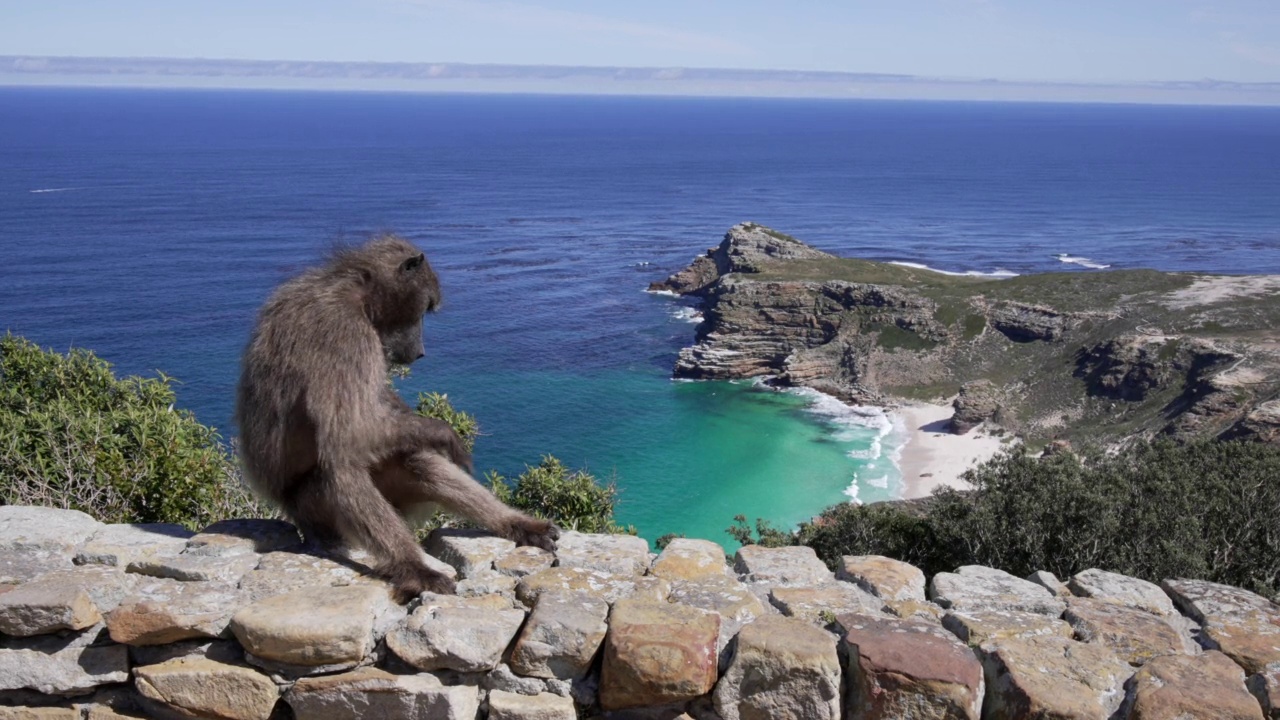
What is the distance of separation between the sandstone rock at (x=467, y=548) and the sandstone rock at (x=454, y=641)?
81 cm

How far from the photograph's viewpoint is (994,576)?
5406 mm

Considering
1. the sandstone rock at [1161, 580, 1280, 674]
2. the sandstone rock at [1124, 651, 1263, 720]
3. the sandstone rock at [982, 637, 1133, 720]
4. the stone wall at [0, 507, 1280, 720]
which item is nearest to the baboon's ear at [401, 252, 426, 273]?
the stone wall at [0, 507, 1280, 720]

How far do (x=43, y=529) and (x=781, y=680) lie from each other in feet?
13.8

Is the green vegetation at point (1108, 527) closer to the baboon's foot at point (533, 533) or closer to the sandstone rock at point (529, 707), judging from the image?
the baboon's foot at point (533, 533)

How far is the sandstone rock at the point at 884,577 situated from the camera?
5148 millimetres

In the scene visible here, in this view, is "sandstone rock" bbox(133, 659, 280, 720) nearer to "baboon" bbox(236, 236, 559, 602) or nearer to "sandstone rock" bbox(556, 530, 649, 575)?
"baboon" bbox(236, 236, 559, 602)

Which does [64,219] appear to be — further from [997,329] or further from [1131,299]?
[1131,299]

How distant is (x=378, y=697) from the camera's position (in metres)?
4.42

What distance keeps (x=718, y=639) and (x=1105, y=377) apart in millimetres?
57518

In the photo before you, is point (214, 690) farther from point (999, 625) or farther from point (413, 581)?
point (999, 625)

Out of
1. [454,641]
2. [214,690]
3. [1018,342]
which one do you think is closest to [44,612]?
[214,690]

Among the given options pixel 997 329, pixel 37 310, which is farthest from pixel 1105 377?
pixel 37 310

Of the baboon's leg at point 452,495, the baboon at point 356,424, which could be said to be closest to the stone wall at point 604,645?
the baboon at point 356,424

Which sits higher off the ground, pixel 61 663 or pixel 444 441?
pixel 444 441
